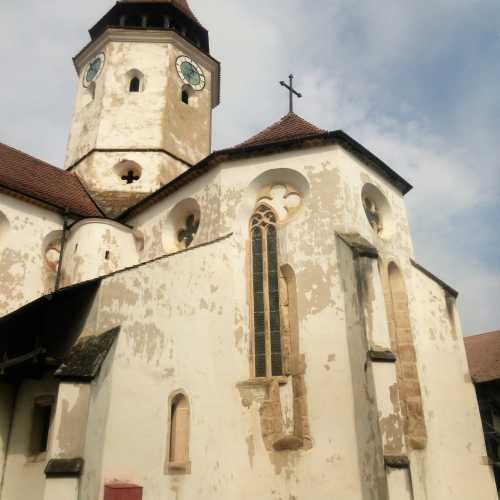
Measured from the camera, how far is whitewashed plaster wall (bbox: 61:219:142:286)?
15.0 m

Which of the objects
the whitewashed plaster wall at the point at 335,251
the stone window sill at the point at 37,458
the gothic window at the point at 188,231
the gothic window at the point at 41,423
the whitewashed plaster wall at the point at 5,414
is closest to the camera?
the whitewashed plaster wall at the point at 335,251

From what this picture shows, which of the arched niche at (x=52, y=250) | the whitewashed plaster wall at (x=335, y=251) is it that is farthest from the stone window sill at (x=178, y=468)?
the arched niche at (x=52, y=250)

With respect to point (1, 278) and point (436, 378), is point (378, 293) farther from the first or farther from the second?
point (1, 278)

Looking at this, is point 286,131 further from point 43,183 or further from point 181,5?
point 181,5

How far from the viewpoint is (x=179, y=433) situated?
32.8 ft

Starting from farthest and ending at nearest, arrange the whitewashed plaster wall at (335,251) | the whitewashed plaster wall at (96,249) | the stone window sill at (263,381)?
the whitewashed plaster wall at (96,249) → the whitewashed plaster wall at (335,251) → the stone window sill at (263,381)

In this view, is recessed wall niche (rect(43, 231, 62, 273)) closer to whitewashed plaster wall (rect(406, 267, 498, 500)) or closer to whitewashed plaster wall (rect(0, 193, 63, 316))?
whitewashed plaster wall (rect(0, 193, 63, 316))

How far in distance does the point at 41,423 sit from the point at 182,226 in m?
5.75

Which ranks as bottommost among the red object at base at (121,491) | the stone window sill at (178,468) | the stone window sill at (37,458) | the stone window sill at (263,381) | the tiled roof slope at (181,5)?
the red object at base at (121,491)

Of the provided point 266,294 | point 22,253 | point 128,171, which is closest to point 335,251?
point 266,294

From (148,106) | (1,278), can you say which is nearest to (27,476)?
(1,278)

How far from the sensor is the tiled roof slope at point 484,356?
22.7 metres

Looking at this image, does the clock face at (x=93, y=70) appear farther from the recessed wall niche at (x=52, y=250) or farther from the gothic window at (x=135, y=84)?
the recessed wall niche at (x=52, y=250)

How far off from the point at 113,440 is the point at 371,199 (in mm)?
8019
